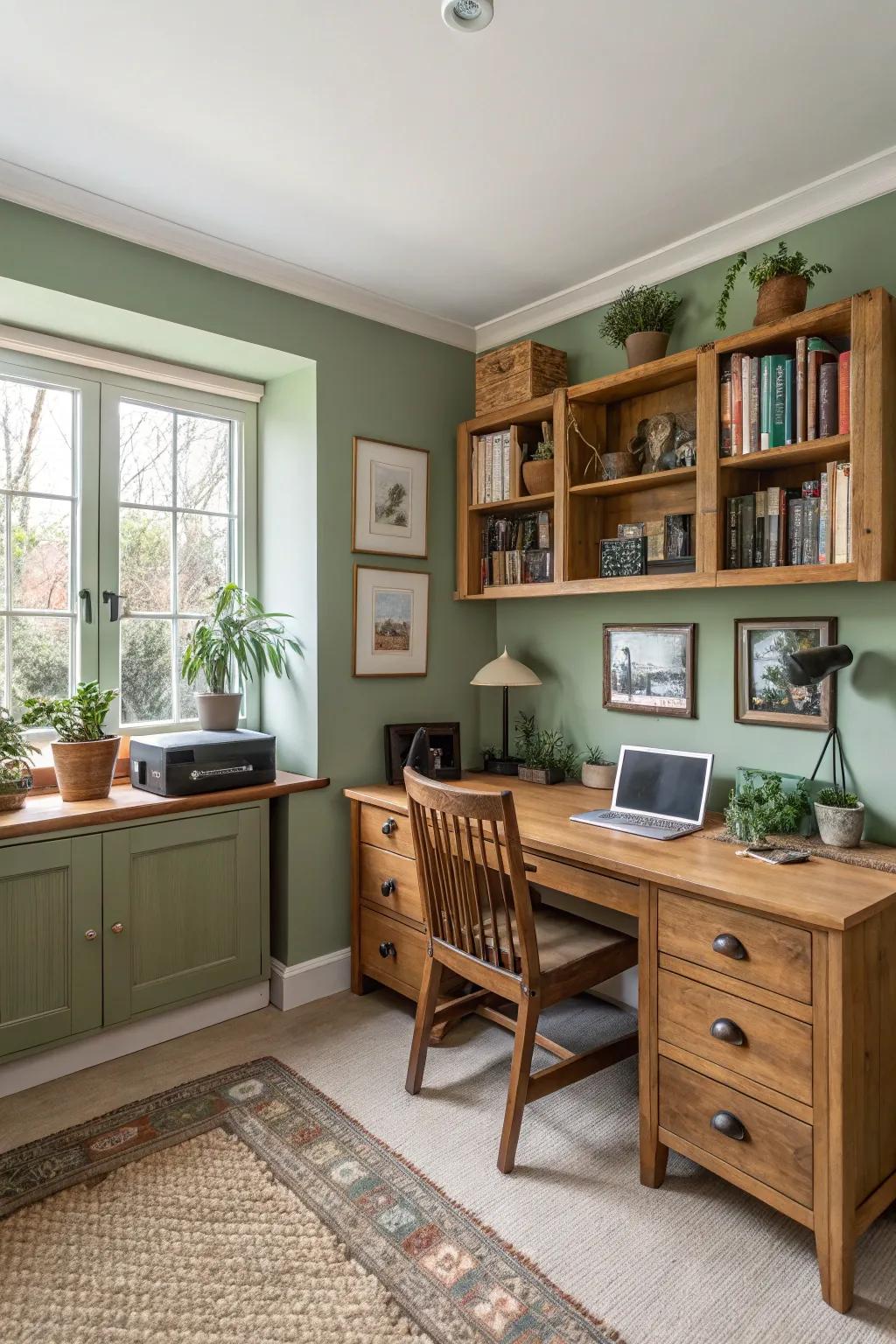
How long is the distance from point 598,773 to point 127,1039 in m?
1.77

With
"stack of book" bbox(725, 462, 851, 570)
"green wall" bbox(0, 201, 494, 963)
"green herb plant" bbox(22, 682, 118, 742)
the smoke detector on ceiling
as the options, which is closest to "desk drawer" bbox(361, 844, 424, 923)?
"green wall" bbox(0, 201, 494, 963)

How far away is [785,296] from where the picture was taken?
7.10 feet

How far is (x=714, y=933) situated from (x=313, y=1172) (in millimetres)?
1137

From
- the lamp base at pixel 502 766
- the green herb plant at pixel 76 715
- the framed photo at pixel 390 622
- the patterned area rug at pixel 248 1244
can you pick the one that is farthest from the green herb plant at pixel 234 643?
the patterned area rug at pixel 248 1244

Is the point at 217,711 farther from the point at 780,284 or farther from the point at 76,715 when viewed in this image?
the point at 780,284

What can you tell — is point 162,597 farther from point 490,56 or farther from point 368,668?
point 490,56

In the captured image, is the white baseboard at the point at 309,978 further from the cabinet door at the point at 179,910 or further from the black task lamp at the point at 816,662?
the black task lamp at the point at 816,662

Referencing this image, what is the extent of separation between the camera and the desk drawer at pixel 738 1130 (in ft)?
5.39

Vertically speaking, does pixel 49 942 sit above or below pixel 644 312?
below

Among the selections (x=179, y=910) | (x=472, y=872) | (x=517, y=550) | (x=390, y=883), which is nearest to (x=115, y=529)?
(x=179, y=910)

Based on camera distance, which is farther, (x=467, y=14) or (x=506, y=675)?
(x=506, y=675)

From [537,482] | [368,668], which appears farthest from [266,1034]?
[537,482]

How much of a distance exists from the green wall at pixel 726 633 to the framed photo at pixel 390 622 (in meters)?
0.41

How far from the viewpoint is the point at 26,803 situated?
2467 mm
